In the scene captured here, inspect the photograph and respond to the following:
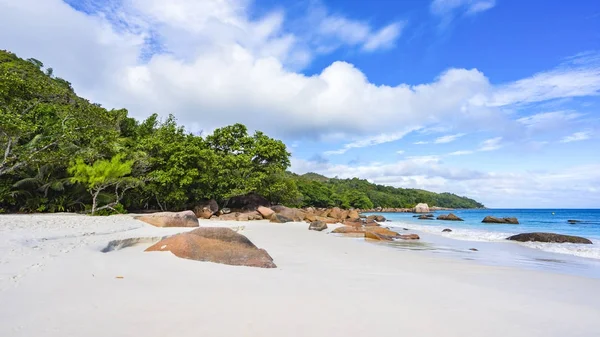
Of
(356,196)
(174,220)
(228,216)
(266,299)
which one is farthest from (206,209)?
(356,196)

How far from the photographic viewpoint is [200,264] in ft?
21.2

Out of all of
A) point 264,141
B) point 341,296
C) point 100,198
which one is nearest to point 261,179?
point 264,141

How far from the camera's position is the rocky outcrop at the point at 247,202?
110ft

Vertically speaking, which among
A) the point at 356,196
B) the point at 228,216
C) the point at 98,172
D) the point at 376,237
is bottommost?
the point at 376,237

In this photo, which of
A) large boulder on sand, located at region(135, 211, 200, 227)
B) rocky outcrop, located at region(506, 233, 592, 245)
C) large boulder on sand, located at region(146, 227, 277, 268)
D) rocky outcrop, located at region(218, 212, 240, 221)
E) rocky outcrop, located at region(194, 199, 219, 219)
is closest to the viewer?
large boulder on sand, located at region(146, 227, 277, 268)

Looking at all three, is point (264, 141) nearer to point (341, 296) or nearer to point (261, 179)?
point (261, 179)

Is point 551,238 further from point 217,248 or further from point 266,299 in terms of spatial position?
point 266,299

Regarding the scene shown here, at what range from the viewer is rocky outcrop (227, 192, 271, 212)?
33625 millimetres

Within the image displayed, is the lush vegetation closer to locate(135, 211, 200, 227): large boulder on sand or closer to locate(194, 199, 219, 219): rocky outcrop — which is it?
locate(194, 199, 219, 219): rocky outcrop

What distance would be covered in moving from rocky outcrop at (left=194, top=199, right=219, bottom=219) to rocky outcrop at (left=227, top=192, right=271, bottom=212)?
14.7 feet

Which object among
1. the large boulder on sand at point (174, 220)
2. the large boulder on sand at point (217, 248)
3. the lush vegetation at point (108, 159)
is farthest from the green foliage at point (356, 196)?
the large boulder on sand at point (217, 248)

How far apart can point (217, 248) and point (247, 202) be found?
27.1 meters

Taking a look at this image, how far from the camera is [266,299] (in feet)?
14.1

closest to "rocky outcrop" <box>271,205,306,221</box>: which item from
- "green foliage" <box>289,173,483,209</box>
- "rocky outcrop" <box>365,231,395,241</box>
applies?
"rocky outcrop" <box>365,231,395,241</box>
